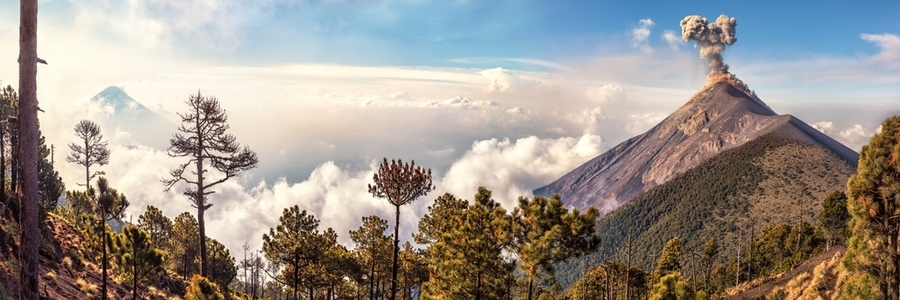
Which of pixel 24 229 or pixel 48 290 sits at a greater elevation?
pixel 24 229

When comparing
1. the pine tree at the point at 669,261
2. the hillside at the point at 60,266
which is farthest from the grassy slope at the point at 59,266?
the pine tree at the point at 669,261

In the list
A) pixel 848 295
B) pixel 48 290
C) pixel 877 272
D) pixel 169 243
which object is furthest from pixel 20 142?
pixel 169 243

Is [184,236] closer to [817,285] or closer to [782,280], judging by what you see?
[817,285]

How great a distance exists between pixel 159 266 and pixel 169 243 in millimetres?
37727

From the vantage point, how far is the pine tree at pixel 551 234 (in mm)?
21859

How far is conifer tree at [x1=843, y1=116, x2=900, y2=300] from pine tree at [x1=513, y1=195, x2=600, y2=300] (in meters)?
9.57

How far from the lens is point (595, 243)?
22.0 meters

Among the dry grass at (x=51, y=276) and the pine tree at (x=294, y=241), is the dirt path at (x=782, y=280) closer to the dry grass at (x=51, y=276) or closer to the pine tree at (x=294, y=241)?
the pine tree at (x=294, y=241)

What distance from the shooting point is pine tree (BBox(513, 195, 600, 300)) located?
21.9m

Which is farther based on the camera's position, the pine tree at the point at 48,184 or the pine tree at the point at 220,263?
the pine tree at the point at 220,263

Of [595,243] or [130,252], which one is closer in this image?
[595,243]

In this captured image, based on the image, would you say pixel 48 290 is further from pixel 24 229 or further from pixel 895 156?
pixel 895 156

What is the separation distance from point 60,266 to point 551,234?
29.2 metres

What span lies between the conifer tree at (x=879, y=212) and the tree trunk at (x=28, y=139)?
25.1 metres
